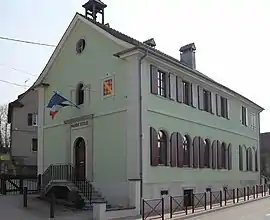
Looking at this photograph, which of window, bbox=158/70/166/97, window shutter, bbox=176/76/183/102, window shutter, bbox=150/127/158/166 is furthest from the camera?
window shutter, bbox=176/76/183/102

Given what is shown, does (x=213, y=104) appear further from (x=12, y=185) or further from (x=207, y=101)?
(x=12, y=185)

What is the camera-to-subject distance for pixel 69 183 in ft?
74.2

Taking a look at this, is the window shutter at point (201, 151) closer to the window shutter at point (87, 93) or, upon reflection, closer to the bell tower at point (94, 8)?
the window shutter at point (87, 93)

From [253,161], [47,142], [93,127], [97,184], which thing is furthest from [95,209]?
[253,161]

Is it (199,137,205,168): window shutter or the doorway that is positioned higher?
(199,137,205,168): window shutter

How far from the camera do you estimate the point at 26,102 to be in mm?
46250

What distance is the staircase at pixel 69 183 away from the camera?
71.0 ft

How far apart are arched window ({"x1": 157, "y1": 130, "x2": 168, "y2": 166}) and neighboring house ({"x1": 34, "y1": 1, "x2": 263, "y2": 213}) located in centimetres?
5

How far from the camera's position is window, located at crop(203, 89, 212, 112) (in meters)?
28.2

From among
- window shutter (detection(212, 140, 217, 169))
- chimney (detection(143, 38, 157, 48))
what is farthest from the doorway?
chimney (detection(143, 38, 157, 48))

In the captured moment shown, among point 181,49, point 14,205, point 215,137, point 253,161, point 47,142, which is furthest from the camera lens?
point 253,161

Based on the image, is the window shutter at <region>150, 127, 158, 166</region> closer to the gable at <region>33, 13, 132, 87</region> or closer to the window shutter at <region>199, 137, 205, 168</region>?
the gable at <region>33, 13, 132, 87</region>

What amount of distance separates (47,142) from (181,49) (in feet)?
43.4

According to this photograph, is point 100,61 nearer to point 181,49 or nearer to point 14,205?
point 14,205
